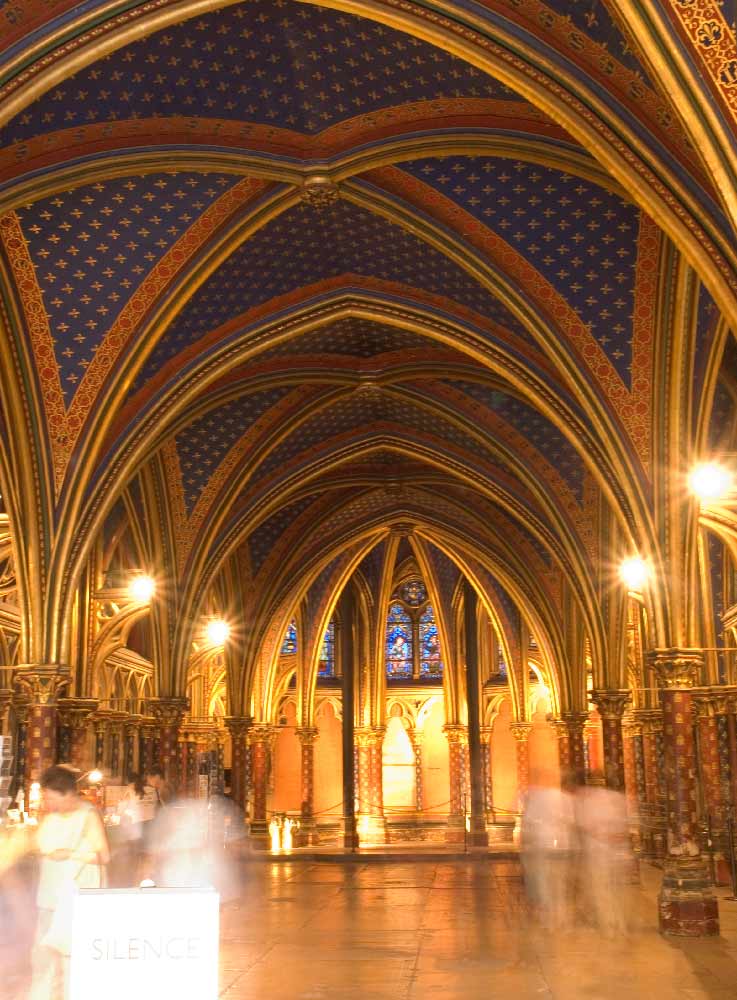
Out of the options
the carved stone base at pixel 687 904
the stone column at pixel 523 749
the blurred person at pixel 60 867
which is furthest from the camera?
the stone column at pixel 523 749

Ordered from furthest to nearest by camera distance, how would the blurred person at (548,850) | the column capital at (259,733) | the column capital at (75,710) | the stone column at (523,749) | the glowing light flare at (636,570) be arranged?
the stone column at (523,749) → the column capital at (259,733) → the column capital at (75,710) → the glowing light flare at (636,570) → the blurred person at (548,850)

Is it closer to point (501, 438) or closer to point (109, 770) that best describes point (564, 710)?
point (501, 438)

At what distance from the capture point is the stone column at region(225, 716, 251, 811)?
1044 inches

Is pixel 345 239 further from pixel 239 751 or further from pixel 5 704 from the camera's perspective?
pixel 239 751

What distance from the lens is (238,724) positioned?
2652 cm

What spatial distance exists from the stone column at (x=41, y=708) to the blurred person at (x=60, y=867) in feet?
30.2

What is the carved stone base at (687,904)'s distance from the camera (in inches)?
481

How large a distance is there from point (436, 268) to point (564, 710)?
1353 centimetres

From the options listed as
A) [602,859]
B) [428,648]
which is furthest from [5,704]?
→ [428,648]

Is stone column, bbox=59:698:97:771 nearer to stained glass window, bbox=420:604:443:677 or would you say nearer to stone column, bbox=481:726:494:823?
stone column, bbox=481:726:494:823

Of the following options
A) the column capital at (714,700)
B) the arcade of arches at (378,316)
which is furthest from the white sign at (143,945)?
the column capital at (714,700)

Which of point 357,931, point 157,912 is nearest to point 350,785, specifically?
point 357,931

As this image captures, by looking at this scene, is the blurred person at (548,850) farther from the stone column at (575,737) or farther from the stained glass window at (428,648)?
the stained glass window at (428,648)

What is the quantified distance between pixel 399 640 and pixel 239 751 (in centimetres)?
1069
